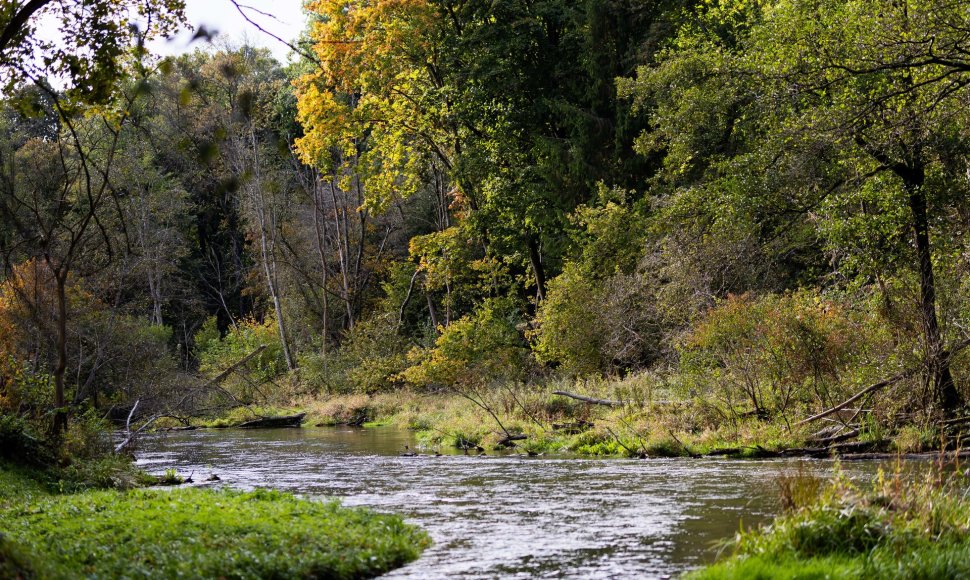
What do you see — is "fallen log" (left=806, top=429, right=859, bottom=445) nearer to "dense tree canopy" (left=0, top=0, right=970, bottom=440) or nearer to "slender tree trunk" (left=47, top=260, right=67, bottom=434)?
"dense tree canopy" (left=0, top=0, right=970, bottom=440)

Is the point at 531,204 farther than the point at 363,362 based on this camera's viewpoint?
No

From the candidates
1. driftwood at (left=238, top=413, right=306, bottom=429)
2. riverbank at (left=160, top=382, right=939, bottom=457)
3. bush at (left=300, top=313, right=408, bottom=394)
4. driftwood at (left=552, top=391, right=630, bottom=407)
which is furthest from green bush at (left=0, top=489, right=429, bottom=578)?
bush at (left=300, top=313, right=408, bottom=394)

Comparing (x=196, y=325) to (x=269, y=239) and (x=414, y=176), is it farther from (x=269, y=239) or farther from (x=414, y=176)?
(x=414, y=176)

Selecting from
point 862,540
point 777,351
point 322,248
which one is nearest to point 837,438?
point 777,351

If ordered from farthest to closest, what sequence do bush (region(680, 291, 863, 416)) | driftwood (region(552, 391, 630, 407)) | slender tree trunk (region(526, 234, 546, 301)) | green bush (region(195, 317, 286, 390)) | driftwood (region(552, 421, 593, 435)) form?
green bush (region(195, 317, 286, 390)) → slender tree trunk (region(526, 234, 546, 301)) → driftwood (region(552, 391, 630, 407)) → driftwood (region(552, 421, 593, 435)) → bush (region(680, 291, 863, 416))

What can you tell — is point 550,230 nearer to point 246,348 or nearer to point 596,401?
point 596,401

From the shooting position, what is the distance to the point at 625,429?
23.1 metres

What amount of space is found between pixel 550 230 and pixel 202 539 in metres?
28.5

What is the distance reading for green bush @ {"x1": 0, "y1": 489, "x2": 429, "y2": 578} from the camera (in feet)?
27.0

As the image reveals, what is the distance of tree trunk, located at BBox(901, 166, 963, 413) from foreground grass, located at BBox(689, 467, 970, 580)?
9.51 m

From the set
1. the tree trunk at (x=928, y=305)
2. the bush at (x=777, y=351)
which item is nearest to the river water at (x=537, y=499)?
the tree trunk at (x=928, y=305)

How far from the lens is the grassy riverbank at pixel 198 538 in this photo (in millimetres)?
8156

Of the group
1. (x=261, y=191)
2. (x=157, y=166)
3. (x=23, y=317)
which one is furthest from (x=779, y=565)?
(x=157, y=166)

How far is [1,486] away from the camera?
14688mm
